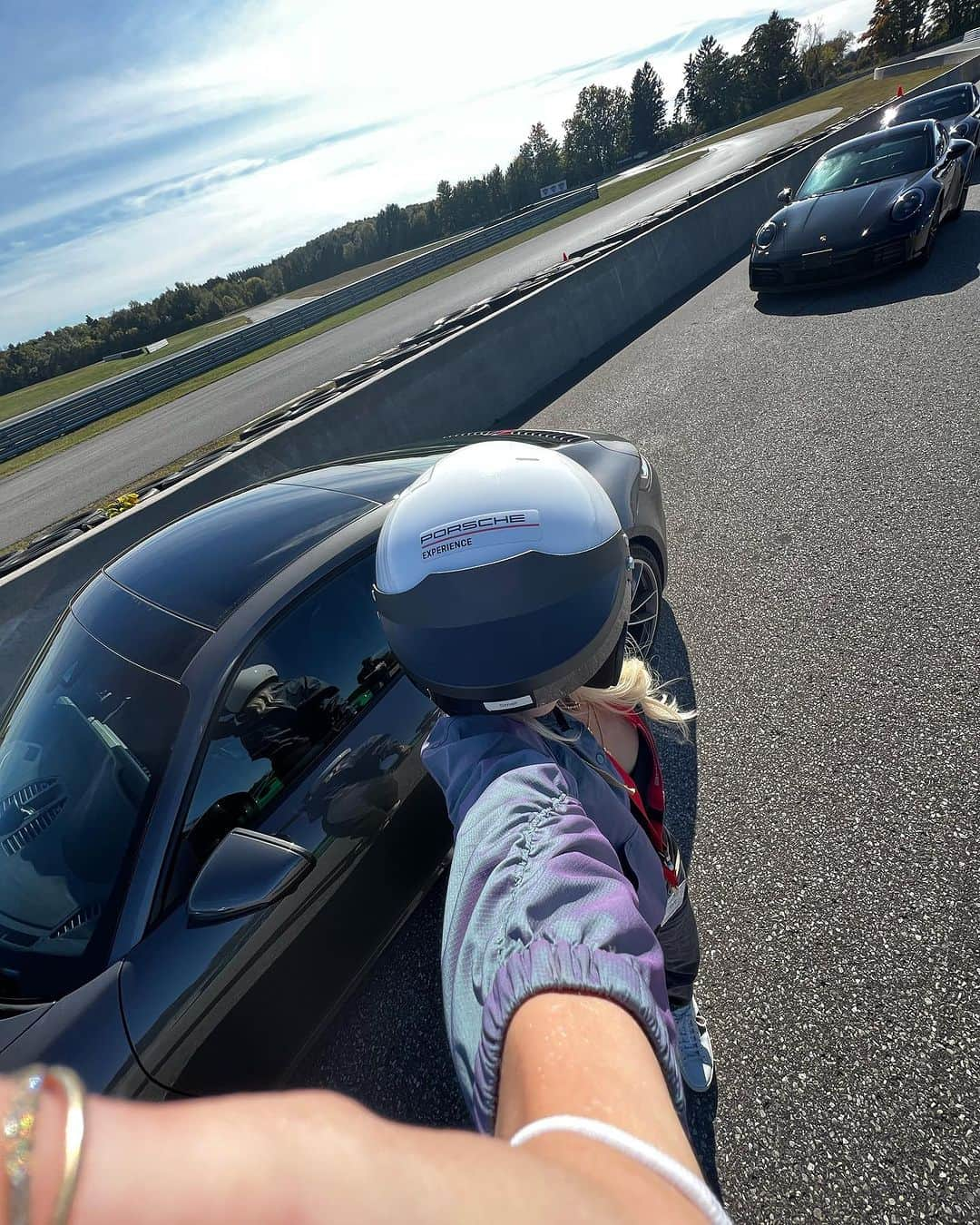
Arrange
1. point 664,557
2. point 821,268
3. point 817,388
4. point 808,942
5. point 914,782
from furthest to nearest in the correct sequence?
point 821,268, point 817,388, point 664,557, point 914,782, point 808,942

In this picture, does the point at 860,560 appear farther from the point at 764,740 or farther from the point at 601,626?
the point at 601,626

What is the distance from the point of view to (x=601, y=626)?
5.10 ft

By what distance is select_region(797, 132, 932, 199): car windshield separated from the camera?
8969mm

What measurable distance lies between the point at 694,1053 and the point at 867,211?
10.00 meters

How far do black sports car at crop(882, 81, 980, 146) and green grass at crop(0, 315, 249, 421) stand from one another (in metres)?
25.4

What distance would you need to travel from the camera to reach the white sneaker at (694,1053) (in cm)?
201

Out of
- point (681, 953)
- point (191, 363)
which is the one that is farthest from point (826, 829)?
point (191, 363)

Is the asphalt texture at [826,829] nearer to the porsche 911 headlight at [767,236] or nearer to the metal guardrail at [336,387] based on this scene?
the metal guardrail at [336,387]

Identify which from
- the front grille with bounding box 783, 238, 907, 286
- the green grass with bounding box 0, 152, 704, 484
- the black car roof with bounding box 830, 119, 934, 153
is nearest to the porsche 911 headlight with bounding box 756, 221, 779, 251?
the front grille with bounding box 783, 238, 907, 286

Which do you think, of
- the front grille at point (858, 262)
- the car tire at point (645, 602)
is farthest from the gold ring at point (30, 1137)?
the front grille at point (858, 262)

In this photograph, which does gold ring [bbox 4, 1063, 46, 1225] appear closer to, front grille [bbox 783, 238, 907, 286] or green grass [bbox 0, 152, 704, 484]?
front grille [bbox 783, 238, 907, 286]

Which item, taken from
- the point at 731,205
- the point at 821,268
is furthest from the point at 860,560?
the point at 731,205

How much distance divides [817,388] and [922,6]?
71865 mm

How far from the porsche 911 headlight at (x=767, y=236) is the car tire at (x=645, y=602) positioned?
7.71m
